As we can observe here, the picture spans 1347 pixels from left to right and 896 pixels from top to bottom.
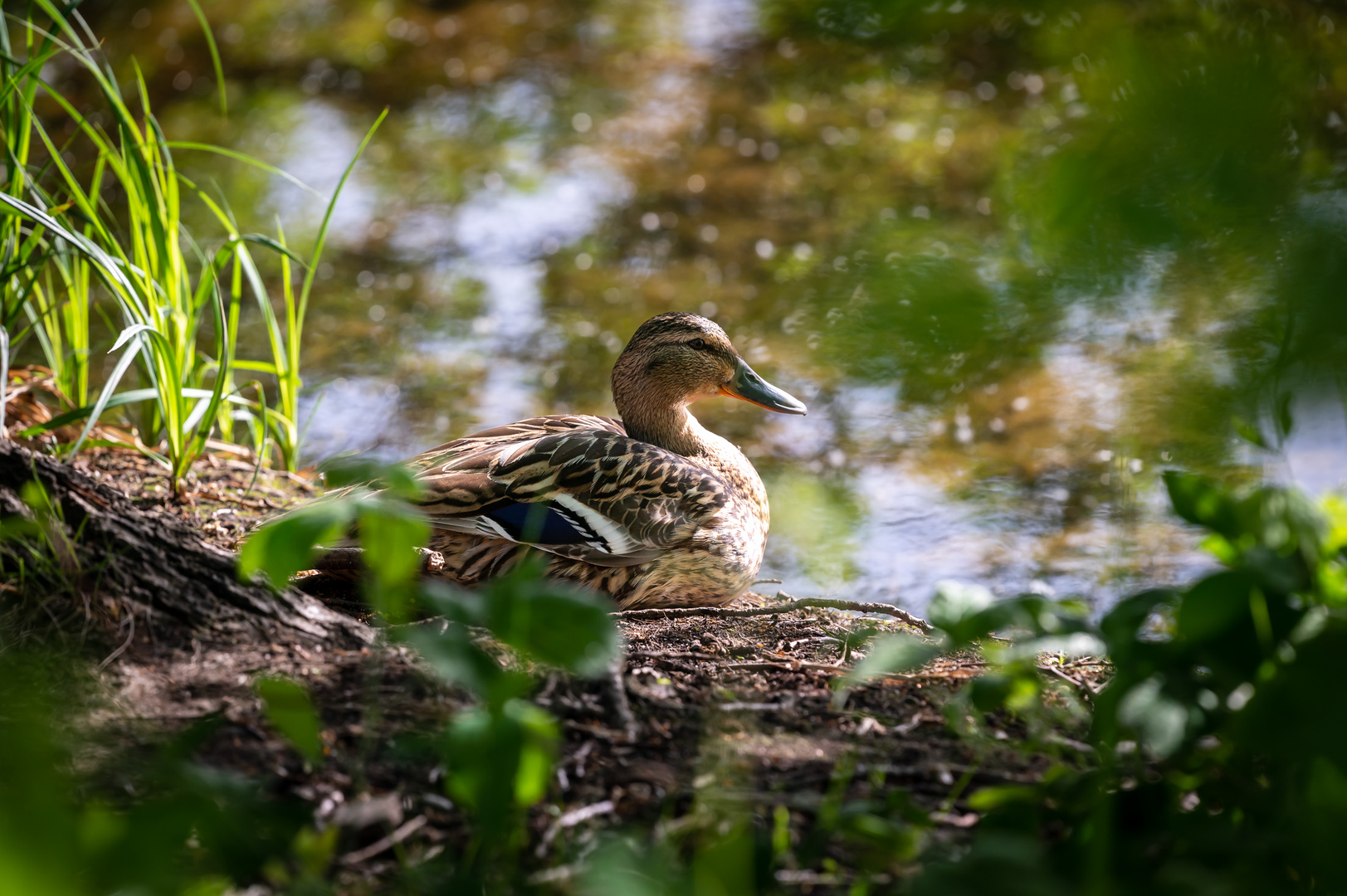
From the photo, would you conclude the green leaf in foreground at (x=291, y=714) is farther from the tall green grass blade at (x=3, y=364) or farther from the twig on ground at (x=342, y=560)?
the tall green grass blade at (x=3, y=364)

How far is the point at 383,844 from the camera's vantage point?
1.57 meters

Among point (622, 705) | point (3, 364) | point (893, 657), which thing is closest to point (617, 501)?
point (622, 705)

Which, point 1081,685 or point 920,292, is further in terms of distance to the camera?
point 1081,685

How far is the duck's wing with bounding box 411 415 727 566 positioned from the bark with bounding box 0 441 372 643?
838 mm

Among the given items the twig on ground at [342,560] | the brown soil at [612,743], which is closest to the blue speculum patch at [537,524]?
the twig on ground at [342,560]

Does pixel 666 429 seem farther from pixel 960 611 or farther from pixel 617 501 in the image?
pixel 960 611

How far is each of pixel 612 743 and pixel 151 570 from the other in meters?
1.03

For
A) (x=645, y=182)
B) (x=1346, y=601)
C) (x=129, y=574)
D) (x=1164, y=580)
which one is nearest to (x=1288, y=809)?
(x=1346, y=601)

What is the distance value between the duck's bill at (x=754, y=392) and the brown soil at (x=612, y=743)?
1.67 meters

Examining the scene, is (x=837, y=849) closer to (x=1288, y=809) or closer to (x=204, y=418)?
(x=1288, y=809)

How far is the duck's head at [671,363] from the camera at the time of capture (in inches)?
148

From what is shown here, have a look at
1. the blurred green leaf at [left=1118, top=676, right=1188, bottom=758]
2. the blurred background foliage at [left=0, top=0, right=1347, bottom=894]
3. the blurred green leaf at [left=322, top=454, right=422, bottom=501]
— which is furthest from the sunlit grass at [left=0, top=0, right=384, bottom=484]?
the blurred green leaf at [left=1118, top=676, right=1188, bottom=758]

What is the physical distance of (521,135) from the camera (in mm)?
8359

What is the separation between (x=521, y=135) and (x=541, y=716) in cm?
763
